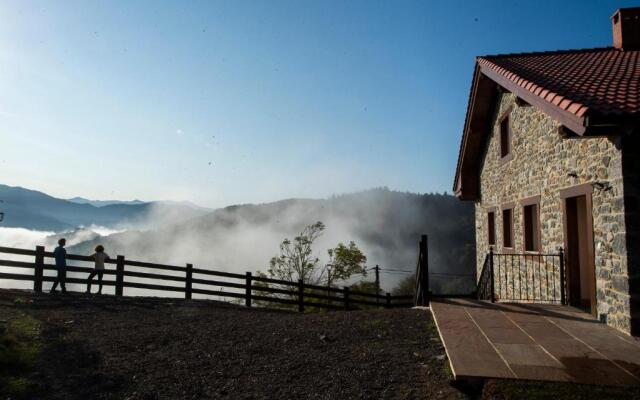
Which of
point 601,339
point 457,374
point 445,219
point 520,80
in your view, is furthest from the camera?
point 445,219

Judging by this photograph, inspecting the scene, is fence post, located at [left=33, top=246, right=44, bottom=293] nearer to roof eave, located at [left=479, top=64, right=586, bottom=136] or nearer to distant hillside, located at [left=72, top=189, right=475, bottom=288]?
roof eave, located at [left=479, top=64, right=586, bottom=136]

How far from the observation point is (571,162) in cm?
781

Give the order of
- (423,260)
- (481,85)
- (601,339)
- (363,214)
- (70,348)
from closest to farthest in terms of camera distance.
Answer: (601,339) → (70,348) → (423,260) → (481,85) → (363,214)

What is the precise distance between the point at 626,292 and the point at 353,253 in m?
27.3

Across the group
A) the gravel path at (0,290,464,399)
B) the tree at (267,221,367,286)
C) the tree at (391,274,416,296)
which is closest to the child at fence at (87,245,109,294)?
the gravel path at (0,290,464,399)

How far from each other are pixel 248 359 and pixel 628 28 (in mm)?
12370

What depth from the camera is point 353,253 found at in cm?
3291

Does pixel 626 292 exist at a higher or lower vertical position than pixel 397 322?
higher

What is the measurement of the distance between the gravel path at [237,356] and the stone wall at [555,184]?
280cm

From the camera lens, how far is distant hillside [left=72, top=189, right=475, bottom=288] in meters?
114

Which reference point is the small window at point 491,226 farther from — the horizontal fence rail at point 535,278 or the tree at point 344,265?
the tree at point 344,265

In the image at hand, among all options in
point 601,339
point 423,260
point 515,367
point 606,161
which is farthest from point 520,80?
point 515,367

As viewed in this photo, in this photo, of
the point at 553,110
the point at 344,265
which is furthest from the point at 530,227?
the point at 344,265

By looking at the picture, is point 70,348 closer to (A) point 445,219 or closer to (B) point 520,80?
(B) point 520,80
